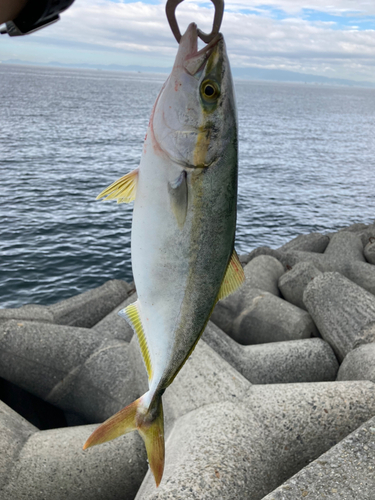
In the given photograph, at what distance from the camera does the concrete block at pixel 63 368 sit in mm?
6789

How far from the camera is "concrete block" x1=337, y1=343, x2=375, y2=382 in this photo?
20.2ft

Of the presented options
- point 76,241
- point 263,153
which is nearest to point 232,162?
point 76,241

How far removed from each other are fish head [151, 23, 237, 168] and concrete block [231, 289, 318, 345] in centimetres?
710

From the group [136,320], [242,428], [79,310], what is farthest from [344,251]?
[136,320]

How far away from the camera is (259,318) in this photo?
29.8ft

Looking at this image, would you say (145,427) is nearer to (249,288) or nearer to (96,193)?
(249,288)

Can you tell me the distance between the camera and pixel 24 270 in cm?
1625

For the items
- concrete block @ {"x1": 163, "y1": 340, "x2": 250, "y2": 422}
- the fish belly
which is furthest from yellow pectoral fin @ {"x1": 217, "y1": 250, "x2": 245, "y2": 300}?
concrete block @ {"x1": 163, "y1": 340, "x2": 250, "y2": 422}

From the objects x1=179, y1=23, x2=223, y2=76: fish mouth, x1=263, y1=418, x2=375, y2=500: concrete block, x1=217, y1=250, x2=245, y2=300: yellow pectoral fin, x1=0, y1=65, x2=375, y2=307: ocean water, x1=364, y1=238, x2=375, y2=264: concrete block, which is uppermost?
x1=179, y1=23, x2=223, y2=76: fish mouth

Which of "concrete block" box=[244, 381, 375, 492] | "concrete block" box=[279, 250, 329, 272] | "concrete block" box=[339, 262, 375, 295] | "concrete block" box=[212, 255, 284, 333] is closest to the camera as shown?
"concrete block" box=[244, 381, 375, 492]

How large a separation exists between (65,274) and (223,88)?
1517 centimetres

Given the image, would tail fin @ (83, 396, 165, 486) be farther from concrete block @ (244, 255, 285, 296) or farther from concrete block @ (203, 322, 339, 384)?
concrete block @ (244, 255, 285, 296)

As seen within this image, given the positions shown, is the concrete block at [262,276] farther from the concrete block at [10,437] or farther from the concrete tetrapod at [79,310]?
the concrete block at [10,437]

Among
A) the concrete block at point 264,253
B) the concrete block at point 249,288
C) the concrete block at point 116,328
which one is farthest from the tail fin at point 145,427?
the concrete block at point 264,253
